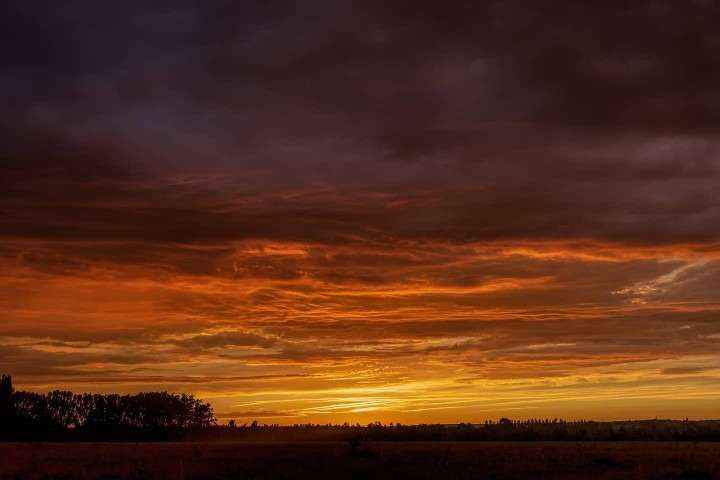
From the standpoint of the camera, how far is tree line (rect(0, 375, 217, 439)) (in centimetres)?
16400

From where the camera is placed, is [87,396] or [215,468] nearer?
[215,468]

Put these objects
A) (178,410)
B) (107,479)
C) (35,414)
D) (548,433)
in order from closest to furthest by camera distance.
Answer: (107,479) → (548,433) → (35,414) → (178,410)

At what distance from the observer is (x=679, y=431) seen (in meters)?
146

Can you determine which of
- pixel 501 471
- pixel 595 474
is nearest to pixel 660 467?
pixel 595 474

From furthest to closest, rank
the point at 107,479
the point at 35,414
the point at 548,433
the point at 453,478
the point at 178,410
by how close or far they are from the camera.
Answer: the point at 178,410 → the point at 35,414 → the point at 548,433 → the point at 107,479 → the point at 453,478

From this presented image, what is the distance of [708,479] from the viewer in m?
37.8

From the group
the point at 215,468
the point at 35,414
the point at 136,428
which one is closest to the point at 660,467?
the point at 215,468

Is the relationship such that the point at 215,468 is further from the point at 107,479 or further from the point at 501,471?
the point at 501,471

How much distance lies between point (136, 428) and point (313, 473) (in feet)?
475

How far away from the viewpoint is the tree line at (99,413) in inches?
6457

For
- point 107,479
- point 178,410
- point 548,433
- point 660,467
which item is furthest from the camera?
point 178,410

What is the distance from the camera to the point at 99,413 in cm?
18000

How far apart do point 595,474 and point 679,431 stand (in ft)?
391

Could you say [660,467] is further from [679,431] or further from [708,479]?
[679,431]
